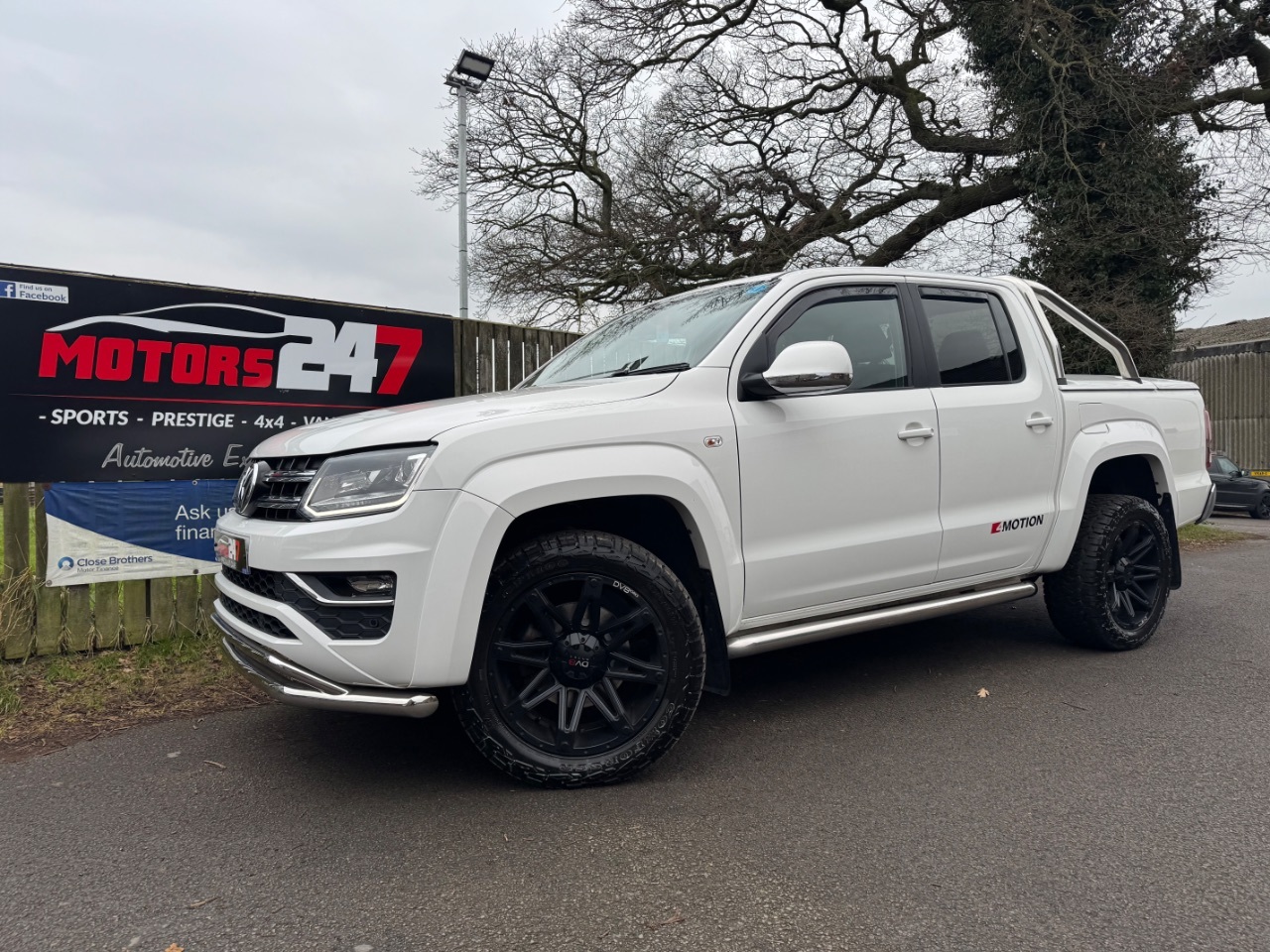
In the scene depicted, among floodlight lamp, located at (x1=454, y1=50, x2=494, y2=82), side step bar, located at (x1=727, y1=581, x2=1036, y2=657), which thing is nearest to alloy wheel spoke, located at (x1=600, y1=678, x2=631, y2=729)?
side step bar, located at (x1=727, y1=581, x2=1036, y2=657)

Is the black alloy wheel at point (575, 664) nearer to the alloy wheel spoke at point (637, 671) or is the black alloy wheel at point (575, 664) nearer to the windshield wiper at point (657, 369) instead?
the alloy wheel spoke at point (637, 671)

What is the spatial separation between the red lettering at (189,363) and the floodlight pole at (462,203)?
8322 mm

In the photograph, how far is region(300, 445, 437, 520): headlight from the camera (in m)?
2.80

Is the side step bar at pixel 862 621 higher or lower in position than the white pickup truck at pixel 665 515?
lower

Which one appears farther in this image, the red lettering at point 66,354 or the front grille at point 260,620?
the red lettering at point 66,354

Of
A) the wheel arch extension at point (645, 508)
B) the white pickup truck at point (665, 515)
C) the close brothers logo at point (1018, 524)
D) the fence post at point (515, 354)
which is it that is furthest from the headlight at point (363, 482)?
the fence post at point (515, 354)

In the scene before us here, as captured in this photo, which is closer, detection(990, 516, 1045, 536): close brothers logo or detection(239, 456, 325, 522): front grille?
detection(239, 456, 325, 522): front grille

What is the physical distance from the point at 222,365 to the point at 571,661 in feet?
10.6

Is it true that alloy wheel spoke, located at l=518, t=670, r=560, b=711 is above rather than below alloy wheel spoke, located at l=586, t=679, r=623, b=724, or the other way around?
above

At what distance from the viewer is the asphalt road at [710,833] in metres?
Result: 2.24

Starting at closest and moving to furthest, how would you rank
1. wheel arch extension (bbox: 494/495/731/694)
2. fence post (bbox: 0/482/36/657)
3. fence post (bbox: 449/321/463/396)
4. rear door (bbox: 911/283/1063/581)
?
wheel arch extension (bbox: 494/495/731/694), rear door (bbox: 911/283/1063/581), fence post (bbox: 0/482/36/657), fence post (bbox: 449/321/463/396)

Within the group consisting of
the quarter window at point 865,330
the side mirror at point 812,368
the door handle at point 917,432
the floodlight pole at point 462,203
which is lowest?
the door handle at point 917,432

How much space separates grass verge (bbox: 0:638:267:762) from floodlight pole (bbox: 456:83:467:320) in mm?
8987

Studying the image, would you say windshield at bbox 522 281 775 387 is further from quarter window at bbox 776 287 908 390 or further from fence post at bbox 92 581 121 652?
fence post at bbox 92 581 121 652
